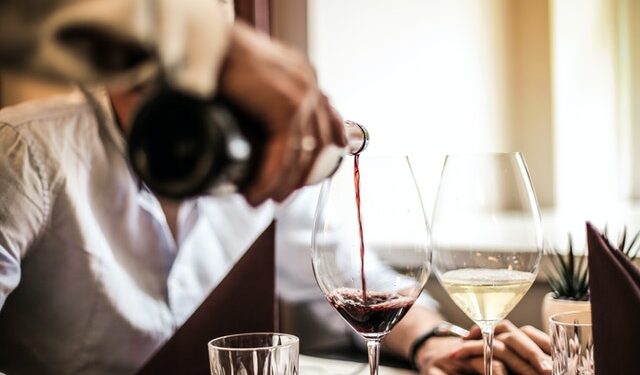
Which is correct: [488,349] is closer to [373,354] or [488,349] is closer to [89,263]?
[373,354]

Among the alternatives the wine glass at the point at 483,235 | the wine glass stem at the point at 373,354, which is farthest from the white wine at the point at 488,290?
the wine glass stem at the point at 373,354

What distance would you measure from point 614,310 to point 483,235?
0.60ft

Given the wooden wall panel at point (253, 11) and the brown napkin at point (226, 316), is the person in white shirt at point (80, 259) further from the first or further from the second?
the wooden wall panel at point (253, 11)

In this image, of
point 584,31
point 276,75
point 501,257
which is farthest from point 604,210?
point 276,75

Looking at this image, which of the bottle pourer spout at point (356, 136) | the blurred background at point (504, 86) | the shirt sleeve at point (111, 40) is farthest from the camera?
the blurred background at point (504, 86)

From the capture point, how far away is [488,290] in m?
0.68

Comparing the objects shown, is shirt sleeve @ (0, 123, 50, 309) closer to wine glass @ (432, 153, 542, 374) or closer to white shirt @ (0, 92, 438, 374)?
white shirt @ (0, 92, 438, 374)

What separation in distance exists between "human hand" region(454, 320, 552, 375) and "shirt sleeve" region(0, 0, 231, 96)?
541mm

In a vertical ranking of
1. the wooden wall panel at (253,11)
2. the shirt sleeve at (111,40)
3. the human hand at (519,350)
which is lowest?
the human hand at (519,350)

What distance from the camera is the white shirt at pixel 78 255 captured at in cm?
95

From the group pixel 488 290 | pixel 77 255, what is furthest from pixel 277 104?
pixel 77 255

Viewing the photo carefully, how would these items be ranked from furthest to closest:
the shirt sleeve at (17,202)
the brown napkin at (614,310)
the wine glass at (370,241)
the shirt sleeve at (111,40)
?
the shirt sleeve at (17,202) < the wine glass at (370,241) < the brown napkin at (614,310) < the shirt sleeve at (111,40)

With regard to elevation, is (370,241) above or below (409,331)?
above

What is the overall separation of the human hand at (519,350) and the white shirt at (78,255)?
20.4 inches
